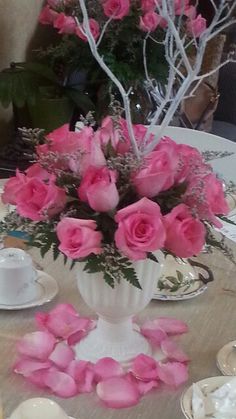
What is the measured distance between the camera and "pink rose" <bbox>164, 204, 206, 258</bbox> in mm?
924

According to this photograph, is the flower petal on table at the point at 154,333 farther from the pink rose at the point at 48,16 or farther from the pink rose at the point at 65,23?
the pink rose at the point at 48,16

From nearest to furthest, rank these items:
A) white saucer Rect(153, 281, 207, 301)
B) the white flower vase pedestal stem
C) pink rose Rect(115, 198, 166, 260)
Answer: pink rose Rect(115, 198, 166, 260), the white flower vase pedestal stem, white saucer Rect(153, 281, 207, 301)

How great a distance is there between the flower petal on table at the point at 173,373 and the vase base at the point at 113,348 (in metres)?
0.04

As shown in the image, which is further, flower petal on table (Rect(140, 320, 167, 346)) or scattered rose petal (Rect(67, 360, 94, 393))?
flower petal on table (Rect(140, 320, 167, 346))

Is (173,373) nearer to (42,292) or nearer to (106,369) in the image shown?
(106,369)

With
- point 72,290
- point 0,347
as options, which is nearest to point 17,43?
point 72,290

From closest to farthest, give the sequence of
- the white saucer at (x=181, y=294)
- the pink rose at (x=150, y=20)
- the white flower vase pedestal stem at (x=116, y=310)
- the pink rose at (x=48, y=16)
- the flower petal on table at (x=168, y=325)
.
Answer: the white flower vase pedestal stem at (x=116, y=310) → the flower petal on table at (x=168, y=325) → the white saucer at (x=181, y=294) → the pink rose at (x=150, y=20) → the pink rose at (x=48, y=16)

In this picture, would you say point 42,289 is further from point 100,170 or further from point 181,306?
point 100,170

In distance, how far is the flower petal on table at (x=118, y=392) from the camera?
3.18 ft

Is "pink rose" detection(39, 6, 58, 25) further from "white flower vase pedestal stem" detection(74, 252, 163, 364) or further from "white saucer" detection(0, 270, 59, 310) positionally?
"white flower vase pedestal stem" detection(74, 252, 163, 364)

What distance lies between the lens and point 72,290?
4.16 feet

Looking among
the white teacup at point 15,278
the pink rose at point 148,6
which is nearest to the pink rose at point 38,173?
the white teacup at point 15,278

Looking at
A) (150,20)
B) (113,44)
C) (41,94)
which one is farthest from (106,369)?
(41,94)

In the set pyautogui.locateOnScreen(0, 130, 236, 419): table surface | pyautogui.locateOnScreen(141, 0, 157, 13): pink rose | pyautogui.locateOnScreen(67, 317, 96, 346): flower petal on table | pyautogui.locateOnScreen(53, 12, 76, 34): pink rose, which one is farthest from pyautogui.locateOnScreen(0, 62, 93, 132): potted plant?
pyautogui.locateOnScreen(67, 317, 96, 346): flower petal on table
